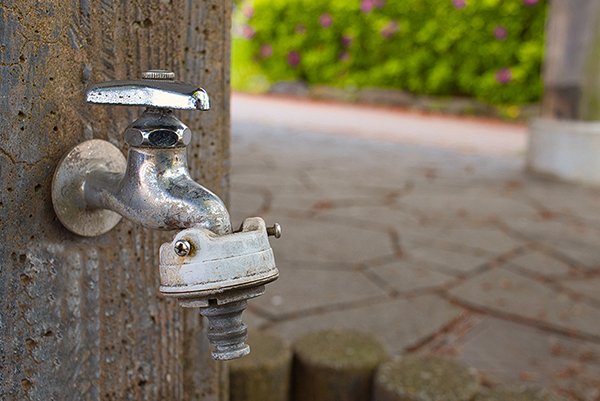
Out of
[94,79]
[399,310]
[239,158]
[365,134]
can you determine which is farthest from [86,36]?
[365,134]

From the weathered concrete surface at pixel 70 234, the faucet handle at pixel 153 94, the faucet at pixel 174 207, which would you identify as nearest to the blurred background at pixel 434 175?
the weathered concrete surface at pixel 70 234

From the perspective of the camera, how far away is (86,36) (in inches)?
30.3

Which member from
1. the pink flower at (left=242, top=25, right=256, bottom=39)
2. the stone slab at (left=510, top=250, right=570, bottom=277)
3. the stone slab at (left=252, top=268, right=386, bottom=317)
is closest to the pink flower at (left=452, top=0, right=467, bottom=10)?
the pink flower at (left=242, top=25, right=256, bottom=39)

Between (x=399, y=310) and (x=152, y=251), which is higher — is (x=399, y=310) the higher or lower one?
the lower one

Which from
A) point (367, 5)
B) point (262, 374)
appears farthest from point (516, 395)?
point (367, 5)

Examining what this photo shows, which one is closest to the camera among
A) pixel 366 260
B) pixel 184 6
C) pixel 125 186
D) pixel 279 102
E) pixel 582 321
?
pixel 125 186

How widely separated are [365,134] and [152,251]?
6233 mm

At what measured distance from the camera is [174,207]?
67 centimetres

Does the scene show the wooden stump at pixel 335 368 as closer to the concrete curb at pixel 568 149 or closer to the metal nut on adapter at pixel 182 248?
the metal nut on adapter at pixel 182 248

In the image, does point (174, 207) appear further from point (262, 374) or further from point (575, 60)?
point (575, 60)

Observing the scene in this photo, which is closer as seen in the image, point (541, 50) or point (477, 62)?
point (541, 50)

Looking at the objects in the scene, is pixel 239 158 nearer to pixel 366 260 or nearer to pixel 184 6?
pixel 366 260

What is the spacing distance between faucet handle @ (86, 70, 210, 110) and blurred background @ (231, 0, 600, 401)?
158 cm

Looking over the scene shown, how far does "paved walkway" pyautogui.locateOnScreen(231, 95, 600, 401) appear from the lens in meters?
2.17
